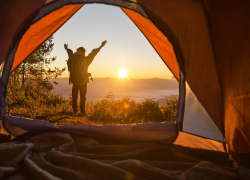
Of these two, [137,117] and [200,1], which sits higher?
[200,1]

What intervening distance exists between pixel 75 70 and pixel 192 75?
2.84 meters

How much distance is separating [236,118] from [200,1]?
1.28m

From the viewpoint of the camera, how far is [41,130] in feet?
6.91

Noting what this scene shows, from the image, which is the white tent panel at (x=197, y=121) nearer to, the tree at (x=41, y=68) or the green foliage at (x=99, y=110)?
the green foliage at (x=99, y=110)

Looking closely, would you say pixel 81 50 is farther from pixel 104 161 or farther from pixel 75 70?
pixel 104 161

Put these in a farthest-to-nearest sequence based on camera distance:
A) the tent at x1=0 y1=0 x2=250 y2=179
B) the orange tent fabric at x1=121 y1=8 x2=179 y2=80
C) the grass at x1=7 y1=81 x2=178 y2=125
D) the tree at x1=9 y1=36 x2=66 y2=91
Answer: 1. the tree at x1=9 y1=36 x2=66 y2=91
2. the grass at x1=7 y1=81 x2=178 y2=125
3. the orange tent fabric at x1=121 y1=8 x2=179 y2=80
4. the tent at x1=0 y1=0 x2=250 y2=179

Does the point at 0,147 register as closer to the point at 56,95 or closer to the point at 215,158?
the point at 215,158

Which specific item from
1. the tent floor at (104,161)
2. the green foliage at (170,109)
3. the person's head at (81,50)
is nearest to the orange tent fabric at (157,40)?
the tent floor at (104,161)

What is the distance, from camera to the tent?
5.61 ft

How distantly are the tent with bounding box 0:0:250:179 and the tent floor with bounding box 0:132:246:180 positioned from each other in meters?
0.04

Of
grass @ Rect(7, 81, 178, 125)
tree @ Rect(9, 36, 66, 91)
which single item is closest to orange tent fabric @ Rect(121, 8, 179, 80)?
grass @ Rect(7, 81, 178, 125)

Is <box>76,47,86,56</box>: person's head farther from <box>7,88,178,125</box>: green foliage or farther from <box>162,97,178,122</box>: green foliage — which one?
<box>162,97,178,122</box>: green foliage

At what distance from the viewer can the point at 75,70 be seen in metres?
4.17

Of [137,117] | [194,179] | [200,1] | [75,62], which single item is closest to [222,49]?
[200,1]
